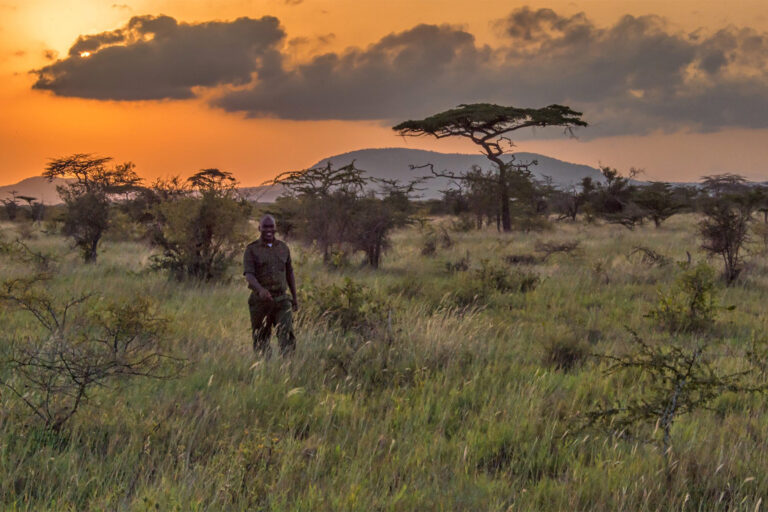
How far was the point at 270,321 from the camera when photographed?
6.16 meters

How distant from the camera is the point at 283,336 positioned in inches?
236

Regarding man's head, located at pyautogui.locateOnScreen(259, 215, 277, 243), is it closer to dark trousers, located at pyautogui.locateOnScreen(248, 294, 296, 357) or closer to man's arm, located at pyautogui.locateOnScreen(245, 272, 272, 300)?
man's arm, located at pyautogui.locateOnScreen(245, 272, 272, 300)

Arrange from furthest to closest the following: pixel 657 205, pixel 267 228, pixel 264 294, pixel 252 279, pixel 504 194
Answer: pixel 657 205 → pixel 504 194 → pixel 267 228 → pixel 252 279 → pixel 264 294

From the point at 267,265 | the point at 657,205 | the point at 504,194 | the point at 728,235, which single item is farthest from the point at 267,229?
the point at 657,205

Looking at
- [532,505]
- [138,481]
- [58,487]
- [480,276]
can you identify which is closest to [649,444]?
[532,505]

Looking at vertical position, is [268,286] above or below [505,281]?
above

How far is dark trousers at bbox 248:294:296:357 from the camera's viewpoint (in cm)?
601

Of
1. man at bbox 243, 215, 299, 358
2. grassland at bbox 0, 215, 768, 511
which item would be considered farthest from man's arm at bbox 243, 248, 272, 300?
grassland at bbox 0, 215, 768, 511

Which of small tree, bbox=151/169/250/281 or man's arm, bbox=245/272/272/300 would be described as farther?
small tree, bbox=151/169/250/281

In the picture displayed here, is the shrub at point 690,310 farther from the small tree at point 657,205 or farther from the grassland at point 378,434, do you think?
the small tree at point 657,205

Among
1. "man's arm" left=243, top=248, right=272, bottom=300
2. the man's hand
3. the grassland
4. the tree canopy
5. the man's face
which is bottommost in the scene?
the grassland

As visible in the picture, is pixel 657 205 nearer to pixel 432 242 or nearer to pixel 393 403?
pixel 432 242

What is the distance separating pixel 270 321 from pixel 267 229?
106cm

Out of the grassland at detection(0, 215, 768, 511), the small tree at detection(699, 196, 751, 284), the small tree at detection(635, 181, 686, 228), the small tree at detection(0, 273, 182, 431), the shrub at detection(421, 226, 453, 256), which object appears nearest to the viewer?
the grassland at detection(0, 215, 768, 511)
